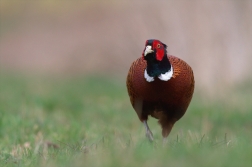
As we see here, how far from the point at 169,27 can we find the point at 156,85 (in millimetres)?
6742

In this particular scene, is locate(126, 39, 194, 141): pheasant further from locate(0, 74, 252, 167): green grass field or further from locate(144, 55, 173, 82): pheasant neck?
locate(0, 74, 252, 167): green grass field

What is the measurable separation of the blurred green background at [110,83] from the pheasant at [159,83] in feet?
1.06

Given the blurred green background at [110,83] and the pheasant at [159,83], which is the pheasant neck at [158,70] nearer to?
the pheasant at [159,83]

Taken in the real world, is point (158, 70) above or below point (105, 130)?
above

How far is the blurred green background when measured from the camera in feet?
14.0

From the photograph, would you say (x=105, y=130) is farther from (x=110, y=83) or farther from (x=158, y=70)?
(x=110, y=83)

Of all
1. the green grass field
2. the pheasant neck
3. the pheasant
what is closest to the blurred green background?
the green grass field

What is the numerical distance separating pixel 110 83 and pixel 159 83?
25.3ft

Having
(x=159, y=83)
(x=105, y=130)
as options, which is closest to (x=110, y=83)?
(x=105, y=130)

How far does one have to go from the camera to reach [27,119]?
703cm

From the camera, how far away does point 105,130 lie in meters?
6.92

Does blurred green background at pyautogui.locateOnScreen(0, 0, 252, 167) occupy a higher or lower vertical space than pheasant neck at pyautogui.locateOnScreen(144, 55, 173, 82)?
lower

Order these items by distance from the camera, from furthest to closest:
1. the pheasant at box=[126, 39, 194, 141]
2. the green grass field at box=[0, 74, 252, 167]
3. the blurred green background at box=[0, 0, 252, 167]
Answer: the pheasant at box=[126, 39, 194, 141] → the blurred green background at box=[0, 0, 252, 167] → the green grass field at box=[0, 74, 252, 167]

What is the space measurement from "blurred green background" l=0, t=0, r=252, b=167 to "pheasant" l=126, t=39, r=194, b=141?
324 millimetres
